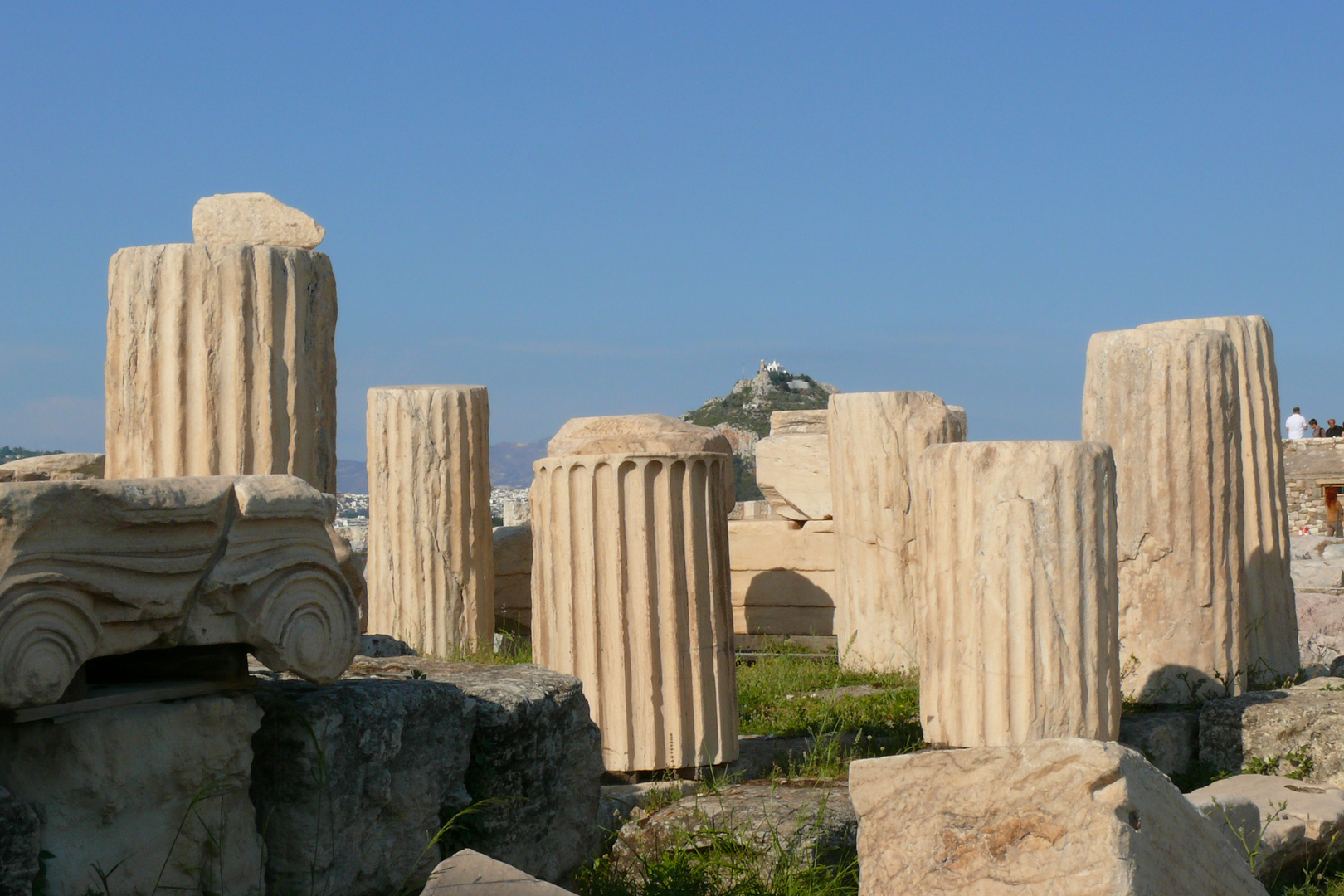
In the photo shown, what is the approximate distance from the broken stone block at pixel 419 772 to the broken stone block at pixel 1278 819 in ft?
7.43

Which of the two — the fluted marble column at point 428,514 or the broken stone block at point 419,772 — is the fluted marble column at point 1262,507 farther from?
the fluted marble column at point 428,514

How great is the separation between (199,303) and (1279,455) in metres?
6.17

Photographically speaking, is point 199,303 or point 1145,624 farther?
point 1145,624

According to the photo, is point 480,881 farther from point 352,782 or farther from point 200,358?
point 200,358

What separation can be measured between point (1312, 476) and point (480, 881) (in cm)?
2058

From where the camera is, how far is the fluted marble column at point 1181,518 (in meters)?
7.13

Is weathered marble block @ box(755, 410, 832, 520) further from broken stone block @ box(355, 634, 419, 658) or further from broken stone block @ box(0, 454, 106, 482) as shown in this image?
broken stone block @ box(0, 454, 106, 482)

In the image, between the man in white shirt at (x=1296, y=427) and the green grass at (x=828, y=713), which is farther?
the man in white shirt at (x=1296, y=427)

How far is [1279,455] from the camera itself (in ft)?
25.5

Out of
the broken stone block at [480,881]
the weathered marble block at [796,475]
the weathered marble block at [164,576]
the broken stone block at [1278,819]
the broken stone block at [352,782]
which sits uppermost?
the weathered marble block at [796,475]

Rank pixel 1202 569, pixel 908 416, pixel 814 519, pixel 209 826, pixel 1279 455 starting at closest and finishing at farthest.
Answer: pixel 209 826 → pixel 1202 569 → pixel 1279 455 → pixel 908 416 → pixel 814 519

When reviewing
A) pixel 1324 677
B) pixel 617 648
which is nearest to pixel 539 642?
pixel 617 648

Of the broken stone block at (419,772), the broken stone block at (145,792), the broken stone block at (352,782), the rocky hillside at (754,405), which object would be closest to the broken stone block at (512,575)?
the broken stone block at (419,772)

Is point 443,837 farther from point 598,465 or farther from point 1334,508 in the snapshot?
point 1334,508
